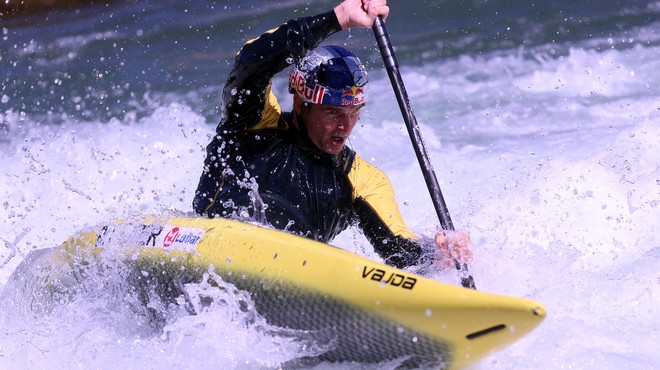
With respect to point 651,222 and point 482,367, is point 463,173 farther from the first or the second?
point 482,367

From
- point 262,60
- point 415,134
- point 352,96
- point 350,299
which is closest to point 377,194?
point 415,134

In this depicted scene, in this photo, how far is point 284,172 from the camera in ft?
8.92

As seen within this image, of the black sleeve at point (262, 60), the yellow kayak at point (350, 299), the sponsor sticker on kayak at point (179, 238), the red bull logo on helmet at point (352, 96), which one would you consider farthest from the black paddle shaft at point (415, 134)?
the sponsor sticker on kayak at point (179, 238)

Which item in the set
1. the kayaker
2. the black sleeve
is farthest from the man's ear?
the black sleeve

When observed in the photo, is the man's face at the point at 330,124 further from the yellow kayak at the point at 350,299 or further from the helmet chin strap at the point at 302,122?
the yellow kayak at the point at 350,299

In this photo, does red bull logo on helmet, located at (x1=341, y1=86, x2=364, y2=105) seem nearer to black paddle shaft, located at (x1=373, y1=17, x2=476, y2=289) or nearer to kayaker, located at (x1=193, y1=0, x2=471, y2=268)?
kayaker, located at (x1=193, y1=0, x2=471, y2=268)

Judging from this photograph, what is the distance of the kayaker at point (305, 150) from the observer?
8.64 ft

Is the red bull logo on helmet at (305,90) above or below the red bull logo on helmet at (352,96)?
above

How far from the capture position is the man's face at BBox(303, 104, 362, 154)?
8.82ft

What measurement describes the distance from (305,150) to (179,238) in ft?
1.61

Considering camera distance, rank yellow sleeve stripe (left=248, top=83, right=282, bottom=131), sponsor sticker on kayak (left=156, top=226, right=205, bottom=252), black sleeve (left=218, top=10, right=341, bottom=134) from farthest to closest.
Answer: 1. yellow sleeve stripe (left=248, top=83, right=282, bottom=131)
2. black sleeve (left=218, top=10, right=341, bottom=134)
3. sponsor sticker on kayak (left=156, top=226, right=205, bottom=252)

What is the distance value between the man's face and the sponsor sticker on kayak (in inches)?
18.9

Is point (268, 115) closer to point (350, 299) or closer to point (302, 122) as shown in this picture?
point (302, 122)

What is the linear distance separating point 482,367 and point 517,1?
562cm
